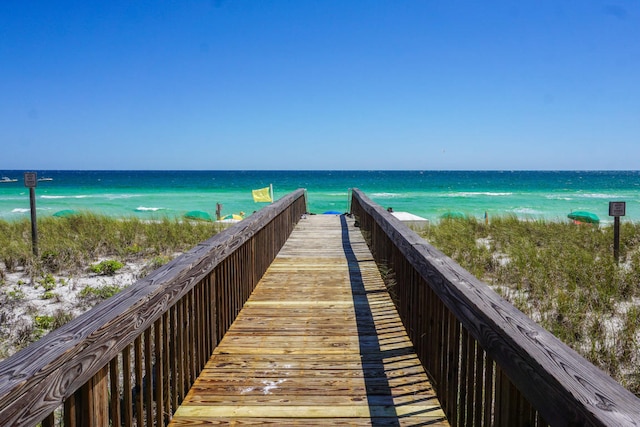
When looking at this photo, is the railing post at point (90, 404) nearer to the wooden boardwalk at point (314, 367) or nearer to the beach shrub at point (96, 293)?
the wooden boardwalk at point (314, 367)

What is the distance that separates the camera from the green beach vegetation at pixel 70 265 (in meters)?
5.18

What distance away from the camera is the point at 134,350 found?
101 inches

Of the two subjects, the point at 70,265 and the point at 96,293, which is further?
the point at 70,265

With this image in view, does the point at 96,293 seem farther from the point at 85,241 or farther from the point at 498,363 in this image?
the point at 498,363

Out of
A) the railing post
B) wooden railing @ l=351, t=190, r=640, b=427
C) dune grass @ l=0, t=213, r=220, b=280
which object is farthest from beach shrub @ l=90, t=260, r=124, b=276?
the railing post

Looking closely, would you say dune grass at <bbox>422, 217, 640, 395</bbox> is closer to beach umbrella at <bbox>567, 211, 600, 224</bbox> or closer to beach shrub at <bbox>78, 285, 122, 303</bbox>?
beach shrub at <bbox>78, 285, 122, 303</bbox>

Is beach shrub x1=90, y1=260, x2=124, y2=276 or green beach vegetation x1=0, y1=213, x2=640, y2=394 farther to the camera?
beach shrub x1=90, y1=260, x2=124, y2=276

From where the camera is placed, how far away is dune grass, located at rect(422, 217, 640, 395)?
13.8 ft

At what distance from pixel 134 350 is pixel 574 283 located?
5.44 metres

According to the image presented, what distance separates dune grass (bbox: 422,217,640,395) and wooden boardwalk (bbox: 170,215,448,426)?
1723mm

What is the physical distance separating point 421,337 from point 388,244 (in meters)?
2.06

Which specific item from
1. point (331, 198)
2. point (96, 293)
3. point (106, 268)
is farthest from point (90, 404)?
point (331, 198)

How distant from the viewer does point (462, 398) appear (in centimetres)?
227

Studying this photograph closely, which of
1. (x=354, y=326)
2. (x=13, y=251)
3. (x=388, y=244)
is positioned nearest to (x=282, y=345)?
(x=354, y=326)
